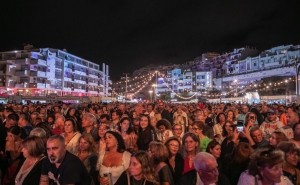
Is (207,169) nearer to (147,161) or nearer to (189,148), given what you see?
(147,161)

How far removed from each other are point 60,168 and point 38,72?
52.3m

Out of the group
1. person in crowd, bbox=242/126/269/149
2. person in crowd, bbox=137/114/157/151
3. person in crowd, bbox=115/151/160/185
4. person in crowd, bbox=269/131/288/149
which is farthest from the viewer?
person in crowd, bbox=137/114/157/151

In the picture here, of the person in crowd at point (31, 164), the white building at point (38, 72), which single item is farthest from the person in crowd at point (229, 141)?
the white building at point (38, 72)

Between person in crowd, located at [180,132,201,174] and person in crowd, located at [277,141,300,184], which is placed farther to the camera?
person in crowd, located at [180,132,201,174]

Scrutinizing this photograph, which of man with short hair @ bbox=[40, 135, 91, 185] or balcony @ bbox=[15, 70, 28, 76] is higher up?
balcony @ bbox=[15, 70, 28, 76]

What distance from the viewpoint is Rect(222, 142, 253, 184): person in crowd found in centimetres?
366

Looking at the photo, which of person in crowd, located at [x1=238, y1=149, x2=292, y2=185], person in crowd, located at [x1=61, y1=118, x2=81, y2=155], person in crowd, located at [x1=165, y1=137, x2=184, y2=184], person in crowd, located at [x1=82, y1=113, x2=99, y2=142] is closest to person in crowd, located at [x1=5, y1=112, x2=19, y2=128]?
person in crowd, located at [x1=82, y1=113, x2=99, y2=142]

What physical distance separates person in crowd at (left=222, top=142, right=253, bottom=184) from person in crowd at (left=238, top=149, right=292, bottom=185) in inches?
35.7

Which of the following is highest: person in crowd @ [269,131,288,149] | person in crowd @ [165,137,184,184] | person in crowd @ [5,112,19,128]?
person in crowd @ [5,112,19,128]

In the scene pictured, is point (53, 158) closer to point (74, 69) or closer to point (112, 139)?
point (112, 139)

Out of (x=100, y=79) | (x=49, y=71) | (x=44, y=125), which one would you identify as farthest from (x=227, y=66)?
(x=44, y=125)

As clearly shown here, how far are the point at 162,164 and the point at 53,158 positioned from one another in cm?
148

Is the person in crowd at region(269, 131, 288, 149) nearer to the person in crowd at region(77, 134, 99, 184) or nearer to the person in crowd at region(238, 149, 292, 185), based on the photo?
the person in crowd at region(238, 149, 292, 185)

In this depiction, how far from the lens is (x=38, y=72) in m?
50.6
